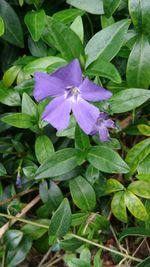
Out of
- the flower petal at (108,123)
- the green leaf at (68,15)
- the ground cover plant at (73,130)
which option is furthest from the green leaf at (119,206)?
the green leaf at (68,15)

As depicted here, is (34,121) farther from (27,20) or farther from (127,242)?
(127,242)

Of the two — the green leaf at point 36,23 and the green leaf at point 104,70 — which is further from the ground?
the green leaf at point 36,23

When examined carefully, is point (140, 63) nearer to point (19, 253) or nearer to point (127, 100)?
point (127, 100)

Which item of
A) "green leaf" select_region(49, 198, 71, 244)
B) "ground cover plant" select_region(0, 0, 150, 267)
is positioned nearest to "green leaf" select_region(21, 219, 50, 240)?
"ground cover plant" select_region(0, 0, 150, 267)

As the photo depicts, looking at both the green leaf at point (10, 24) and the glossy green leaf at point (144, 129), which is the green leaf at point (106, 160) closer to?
the glossy green leaf at point (144, 129)

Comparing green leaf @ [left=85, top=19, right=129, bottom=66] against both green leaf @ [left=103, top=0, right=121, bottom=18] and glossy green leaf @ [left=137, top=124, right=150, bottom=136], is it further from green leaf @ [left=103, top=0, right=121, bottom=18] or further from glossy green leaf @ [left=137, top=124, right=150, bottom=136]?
glossy green leaf @ [left=137, top=124, right=150, bottom=136]

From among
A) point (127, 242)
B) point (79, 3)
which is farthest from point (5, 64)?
point (127, 242)

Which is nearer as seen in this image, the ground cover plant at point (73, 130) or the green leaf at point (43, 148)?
the ground cover plant at point (73, 130)

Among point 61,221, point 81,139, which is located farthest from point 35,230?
point 81,139
